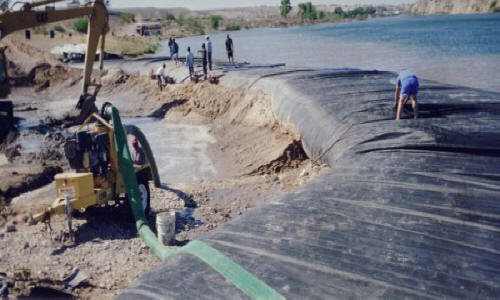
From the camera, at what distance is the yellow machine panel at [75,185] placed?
814 cm

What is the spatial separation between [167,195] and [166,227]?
117 inches

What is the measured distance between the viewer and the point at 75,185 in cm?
813

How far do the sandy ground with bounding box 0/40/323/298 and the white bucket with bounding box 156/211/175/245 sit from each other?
0.31 metres

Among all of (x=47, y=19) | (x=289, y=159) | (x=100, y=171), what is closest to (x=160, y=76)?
(x=47, y=19)

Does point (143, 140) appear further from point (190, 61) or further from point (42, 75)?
point (42, 75)

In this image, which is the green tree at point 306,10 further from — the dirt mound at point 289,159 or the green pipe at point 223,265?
the green pipe at point 223,265

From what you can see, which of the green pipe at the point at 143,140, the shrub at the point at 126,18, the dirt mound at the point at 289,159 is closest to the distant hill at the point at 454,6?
the shrub at the point at 126,18

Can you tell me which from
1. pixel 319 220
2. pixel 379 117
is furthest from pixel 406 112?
pixel 319 220

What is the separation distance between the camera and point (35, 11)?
56.5 feet

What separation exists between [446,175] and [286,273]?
3444 mm

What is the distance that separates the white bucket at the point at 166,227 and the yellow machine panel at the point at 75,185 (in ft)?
4.34

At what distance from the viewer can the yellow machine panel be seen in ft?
26.7

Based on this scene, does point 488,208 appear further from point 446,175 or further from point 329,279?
point 329,279

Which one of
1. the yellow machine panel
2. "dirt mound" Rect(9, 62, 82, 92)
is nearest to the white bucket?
the yellow machine panel
